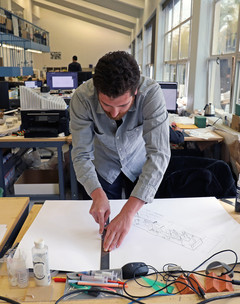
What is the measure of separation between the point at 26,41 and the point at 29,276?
8.24m

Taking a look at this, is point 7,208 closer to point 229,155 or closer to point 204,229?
point 204,229

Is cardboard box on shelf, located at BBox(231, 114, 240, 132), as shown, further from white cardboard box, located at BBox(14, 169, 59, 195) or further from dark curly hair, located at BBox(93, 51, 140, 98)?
dark curly hair, located at BBox(93, 51, 140, 98)

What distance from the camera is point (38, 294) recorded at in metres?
0.79

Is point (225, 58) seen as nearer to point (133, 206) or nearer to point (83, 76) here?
point (133, 206)

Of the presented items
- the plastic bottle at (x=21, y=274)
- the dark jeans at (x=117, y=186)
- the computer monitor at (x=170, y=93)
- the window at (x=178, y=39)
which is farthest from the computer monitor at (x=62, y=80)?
the plastic bottle at (x=21, y=274)

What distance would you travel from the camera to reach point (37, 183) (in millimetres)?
2855

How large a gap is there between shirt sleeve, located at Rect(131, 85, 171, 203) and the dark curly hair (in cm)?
25

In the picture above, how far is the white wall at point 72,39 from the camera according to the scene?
14.1 meters

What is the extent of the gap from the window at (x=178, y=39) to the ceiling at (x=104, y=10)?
2485 mm

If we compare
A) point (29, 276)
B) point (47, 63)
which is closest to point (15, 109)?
point (29, 276)

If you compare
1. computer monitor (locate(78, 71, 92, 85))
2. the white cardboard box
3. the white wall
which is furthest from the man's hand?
the white wall

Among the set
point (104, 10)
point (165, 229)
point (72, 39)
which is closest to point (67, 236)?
point (165, 229)

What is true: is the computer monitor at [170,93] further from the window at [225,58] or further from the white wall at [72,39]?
the white wall at [72,39]

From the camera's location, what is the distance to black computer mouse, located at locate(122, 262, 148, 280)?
0.85 metres
